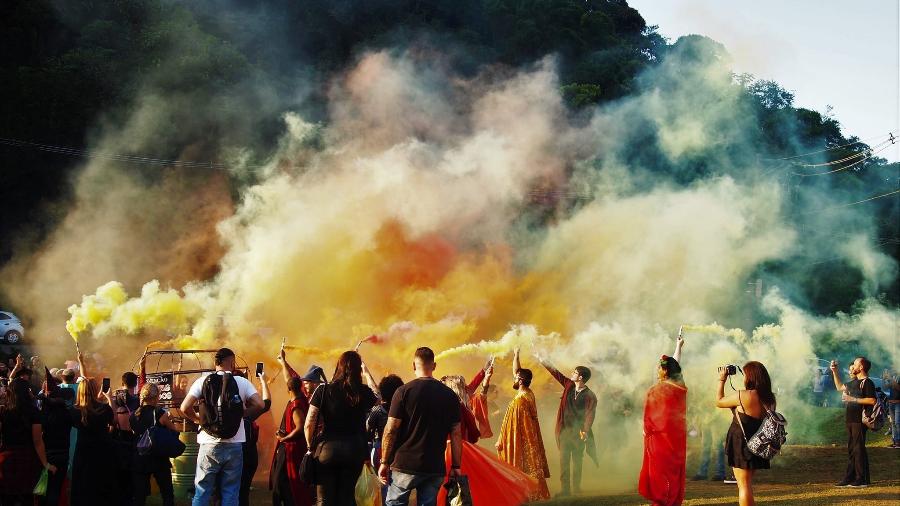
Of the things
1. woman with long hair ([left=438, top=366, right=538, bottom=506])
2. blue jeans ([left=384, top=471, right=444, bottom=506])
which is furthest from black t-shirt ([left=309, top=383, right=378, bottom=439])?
woman with long hair ([left=438, top=366, right=538, bottom=506])

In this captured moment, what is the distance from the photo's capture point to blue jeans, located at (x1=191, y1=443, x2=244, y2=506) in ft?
27.6

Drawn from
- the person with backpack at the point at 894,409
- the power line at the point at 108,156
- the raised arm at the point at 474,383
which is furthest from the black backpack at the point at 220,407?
the power line at the point at 108,156

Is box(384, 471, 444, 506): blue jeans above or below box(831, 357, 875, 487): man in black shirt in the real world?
below

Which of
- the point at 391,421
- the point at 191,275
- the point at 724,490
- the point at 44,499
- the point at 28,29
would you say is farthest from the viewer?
the point at 28,29

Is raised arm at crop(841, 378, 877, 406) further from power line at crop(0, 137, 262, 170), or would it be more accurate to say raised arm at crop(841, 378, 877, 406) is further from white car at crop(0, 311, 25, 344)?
white car at crop(0, 311, 25, 344)

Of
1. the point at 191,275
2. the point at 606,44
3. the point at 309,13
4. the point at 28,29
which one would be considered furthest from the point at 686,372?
the point at 28,29

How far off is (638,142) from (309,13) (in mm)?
18407

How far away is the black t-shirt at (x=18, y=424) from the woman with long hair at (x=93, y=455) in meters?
0.39

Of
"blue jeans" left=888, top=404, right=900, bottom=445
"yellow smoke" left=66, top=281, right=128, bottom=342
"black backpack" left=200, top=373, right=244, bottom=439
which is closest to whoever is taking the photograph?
"black backpack" left=200, top=373, right=244, bottom=439

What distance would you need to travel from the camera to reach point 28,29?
3794 cm

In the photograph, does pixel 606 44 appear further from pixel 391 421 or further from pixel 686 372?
pixel 391 421

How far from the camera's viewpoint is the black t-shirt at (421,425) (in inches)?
303

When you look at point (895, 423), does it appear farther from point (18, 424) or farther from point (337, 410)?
point (18, 424)

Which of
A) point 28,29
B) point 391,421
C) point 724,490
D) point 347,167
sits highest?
point 28,29
